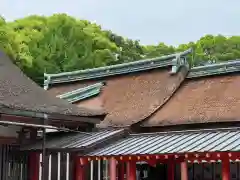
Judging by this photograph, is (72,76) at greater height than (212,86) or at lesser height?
greater

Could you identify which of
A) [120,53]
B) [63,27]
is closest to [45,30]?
[63,27]

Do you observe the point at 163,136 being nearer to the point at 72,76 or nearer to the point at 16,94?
the point at 16,94

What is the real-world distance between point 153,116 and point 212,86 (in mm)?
2777

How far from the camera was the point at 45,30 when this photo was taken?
1335 inches

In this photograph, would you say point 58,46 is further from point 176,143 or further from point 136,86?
point 176,143

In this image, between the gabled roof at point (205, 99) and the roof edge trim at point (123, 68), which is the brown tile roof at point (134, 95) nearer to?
the roof edge trim at point (123, 68)

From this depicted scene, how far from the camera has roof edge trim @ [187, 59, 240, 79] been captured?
16.9 metres

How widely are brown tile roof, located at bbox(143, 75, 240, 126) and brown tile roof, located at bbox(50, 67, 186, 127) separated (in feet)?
1.46

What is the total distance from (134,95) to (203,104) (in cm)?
326

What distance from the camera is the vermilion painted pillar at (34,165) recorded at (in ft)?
41.9

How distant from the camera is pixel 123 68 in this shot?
1967 centimetres

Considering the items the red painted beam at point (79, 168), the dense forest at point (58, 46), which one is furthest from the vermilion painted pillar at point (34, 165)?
the dense forest at point (58, 46)

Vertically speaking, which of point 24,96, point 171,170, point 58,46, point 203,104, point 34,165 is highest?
point 58,46

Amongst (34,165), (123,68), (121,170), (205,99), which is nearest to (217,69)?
(205,99)
